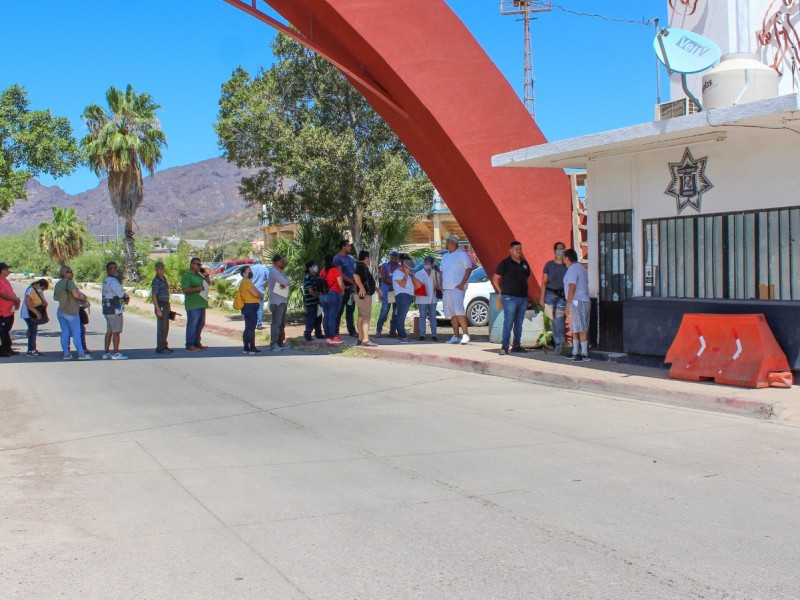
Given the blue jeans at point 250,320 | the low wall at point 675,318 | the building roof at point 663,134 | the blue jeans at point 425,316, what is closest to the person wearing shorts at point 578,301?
the low wall at point 675,318

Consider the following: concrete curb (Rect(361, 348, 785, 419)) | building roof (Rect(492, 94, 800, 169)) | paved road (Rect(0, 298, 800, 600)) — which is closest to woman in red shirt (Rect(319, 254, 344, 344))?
concrete curb (Rect(361, 348, 785, 419))

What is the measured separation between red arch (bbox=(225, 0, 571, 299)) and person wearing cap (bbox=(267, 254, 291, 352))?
3449 mm

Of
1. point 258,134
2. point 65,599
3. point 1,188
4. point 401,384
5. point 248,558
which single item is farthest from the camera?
point 258,134

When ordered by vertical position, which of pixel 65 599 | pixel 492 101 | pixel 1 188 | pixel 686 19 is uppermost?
pixel 686 19

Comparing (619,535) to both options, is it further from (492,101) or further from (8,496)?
(492,101)

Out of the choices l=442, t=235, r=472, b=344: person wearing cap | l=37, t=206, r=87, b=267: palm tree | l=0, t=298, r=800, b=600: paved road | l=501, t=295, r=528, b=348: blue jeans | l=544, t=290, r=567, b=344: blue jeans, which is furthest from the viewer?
l=37, t=206, r=87, b=267: palm tree

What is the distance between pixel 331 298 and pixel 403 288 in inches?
53.8

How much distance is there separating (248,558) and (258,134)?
16.8 m

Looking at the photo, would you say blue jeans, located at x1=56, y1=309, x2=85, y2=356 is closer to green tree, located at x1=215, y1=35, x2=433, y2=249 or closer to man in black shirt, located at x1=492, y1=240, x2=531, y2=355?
green tree, located at x1=215, y1=35, x2=433, y2=249

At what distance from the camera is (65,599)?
13.6 ft

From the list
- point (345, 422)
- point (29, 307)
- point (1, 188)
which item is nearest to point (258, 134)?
point (1, 188)

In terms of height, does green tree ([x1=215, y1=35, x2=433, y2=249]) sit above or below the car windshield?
above

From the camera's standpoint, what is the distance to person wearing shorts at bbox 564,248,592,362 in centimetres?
1262

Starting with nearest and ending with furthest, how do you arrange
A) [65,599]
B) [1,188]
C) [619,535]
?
1. [65,599]
2. [619,535]
3. [1,188]
